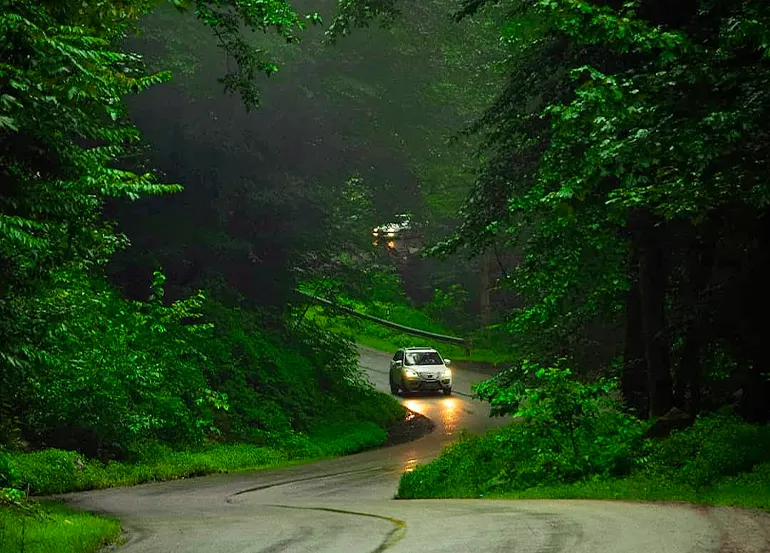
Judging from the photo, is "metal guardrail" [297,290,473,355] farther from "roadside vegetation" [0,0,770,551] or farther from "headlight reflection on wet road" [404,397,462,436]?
"headlight reflection on wet road" [404,397,462,436]

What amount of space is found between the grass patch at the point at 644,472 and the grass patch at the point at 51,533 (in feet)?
20.4

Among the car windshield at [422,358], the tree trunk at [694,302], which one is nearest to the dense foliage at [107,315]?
the car windshield at [422,358]

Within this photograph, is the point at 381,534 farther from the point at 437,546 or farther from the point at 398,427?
the point at 398,427

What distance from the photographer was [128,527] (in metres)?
12.9

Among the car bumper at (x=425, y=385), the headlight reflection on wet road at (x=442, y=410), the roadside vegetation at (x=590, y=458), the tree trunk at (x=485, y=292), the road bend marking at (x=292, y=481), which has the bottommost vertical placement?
the road bend marking at (x=292, y=481)

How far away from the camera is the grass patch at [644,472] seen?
1341 centimetres

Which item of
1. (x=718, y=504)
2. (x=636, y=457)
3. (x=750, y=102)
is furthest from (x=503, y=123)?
(x=718, y=504)

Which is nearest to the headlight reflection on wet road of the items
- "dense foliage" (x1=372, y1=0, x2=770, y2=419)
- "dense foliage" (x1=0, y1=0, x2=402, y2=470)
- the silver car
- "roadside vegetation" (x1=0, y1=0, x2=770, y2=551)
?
the silver car

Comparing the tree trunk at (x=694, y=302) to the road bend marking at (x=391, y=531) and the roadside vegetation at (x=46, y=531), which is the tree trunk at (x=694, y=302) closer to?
the road bend marking at (x=391, y=531)

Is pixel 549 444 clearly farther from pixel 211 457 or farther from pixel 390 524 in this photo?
pixel 211 457

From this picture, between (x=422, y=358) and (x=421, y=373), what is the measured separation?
3.04 ft

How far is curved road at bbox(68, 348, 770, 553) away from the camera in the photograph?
8.77m

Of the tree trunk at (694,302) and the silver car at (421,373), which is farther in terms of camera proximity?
the silver car at (421,373)

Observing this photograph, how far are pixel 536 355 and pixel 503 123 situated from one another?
569 centimetres
